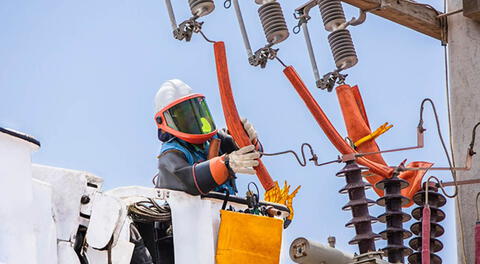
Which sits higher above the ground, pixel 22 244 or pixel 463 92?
pixel 463 92

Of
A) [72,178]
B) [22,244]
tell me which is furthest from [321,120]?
[22,244]

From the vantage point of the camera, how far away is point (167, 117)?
11266mm

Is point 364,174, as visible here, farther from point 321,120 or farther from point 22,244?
point 22,244

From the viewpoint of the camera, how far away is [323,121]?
1176 cm

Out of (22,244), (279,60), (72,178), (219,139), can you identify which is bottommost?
(22,244)

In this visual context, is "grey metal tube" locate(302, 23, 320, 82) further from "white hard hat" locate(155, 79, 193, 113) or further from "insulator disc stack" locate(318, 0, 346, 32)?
"white hard hat" locate(155, 79, 193, 113)

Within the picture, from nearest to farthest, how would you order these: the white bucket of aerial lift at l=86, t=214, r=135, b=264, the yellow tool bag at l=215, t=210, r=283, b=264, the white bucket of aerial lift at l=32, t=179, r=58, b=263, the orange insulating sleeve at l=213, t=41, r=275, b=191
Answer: the white bucket of aerial lift at l=32, t=179, r=58, b=263 → the white bucket of aerial lift at l=86, t=214, r=135, b=264 → the yellow tool bag at l=215, t=210, r=283, b=264 → the orange insulating sleeve at l=213, t=41, r=275, b=191

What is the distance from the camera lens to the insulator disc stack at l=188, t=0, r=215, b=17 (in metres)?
11.1

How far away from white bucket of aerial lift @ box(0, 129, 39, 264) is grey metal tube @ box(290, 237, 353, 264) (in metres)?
2.41

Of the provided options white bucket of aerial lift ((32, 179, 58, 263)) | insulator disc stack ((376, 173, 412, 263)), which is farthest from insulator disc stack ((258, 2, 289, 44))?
white bucket of aerial lift ((32, 179, 58, 263))

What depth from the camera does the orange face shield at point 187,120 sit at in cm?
1116

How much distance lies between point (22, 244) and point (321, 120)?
394 centimetres

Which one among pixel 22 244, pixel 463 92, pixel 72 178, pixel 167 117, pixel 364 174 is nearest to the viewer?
pixel 22 244

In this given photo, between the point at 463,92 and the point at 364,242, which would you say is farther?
the point at 463,92
